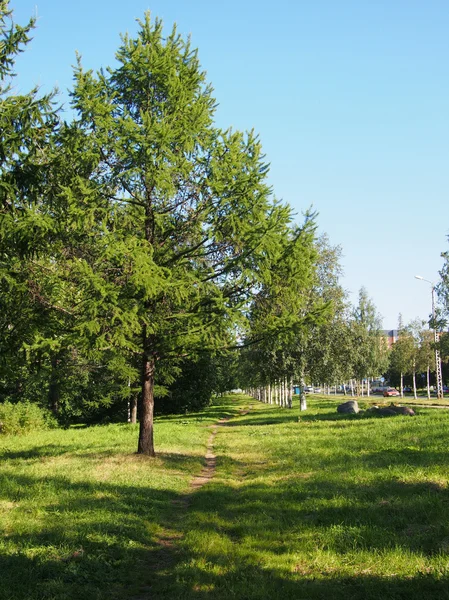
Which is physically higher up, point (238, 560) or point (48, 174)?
point (48, 174)

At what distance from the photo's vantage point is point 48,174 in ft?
44.3

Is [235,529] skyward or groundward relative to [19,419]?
skyward

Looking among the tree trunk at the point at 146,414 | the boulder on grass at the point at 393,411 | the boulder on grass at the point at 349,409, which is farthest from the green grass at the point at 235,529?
the boulder on grass at the point at 349,409

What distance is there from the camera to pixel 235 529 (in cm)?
817

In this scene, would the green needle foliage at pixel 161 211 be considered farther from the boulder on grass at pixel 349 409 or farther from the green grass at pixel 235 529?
the boulder on grass at pixel 349 409

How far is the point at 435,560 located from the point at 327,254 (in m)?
35.5

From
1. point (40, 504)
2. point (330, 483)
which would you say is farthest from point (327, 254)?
point (40, 504)

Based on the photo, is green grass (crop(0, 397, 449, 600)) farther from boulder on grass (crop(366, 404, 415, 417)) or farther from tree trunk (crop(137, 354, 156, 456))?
boulder on grass (crop(366, 404, 415, 417))

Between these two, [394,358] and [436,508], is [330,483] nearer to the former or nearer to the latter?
[436,508]

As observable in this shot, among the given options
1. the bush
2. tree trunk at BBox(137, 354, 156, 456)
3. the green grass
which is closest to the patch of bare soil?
the green grass

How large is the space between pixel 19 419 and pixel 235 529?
1134 inches

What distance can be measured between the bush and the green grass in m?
19.8

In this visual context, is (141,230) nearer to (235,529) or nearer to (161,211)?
(161,211)

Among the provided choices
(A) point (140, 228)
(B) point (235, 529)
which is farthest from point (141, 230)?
(B) point (235, 529)
